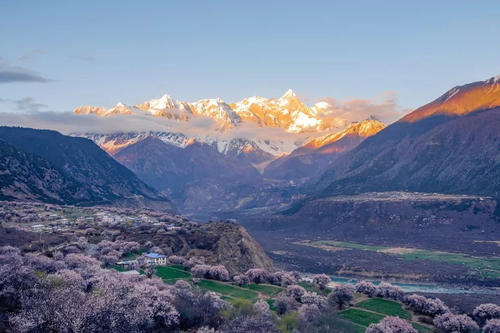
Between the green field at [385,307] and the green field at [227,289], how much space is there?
1471cm

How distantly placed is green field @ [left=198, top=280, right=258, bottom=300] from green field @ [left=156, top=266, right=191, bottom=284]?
12.0 feet

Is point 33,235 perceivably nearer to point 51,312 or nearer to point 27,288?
point 27,288

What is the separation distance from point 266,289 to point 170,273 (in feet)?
46.8

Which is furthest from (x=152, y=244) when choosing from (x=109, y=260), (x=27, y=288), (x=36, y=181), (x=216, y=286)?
(x=36, y=181)

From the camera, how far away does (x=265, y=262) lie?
355 ft

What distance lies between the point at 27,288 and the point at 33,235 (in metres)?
53.0

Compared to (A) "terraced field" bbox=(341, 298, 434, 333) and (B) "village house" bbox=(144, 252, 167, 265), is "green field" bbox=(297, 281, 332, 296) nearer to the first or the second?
(A) "terraced field" bbox=(341, 298, 434, 333)

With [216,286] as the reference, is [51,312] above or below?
above

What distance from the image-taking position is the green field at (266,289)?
74450 millimetres

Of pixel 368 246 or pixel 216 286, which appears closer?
pixel 216 286

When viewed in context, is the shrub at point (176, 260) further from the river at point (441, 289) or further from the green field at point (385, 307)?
the river at point (441, 289)

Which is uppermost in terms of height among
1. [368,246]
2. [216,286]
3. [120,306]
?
[120,306]

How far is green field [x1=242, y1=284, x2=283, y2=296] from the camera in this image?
74.4 meters

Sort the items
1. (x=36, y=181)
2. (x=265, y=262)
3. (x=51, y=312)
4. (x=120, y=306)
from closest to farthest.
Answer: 1. (x=51, y=312)
2. (x=120, y=306)
3. (x=265, y=262)
4. (x=36, y=181)
